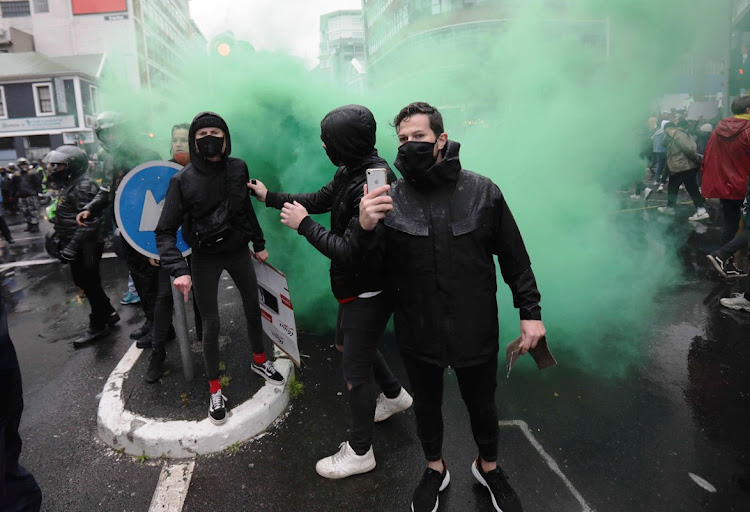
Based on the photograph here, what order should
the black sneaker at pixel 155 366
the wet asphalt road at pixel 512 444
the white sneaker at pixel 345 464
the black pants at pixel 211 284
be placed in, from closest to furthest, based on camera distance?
the wet asphalt road at pixel 512 444, the white sneaker at pixel 345 464, the black pants at pixel 211 284, the black sneaker at pixel 155 366

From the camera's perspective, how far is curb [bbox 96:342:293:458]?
8.72 ft

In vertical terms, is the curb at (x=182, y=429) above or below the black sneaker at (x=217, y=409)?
below

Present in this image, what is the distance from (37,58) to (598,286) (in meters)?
40.7

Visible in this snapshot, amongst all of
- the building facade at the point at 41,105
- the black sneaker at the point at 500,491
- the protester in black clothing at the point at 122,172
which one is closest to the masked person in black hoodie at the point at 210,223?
the protester in black clothing at the point at 122,172

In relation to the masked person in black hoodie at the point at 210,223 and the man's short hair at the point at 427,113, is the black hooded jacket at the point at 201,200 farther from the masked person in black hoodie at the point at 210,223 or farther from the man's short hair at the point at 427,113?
the man's short hair at the point at 427,113

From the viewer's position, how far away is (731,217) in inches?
220

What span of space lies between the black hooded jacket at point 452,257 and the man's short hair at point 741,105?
5334 millimetres

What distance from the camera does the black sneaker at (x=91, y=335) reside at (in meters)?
4.32

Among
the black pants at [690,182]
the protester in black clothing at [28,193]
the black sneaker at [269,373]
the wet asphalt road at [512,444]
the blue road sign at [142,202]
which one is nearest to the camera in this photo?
the wet asphalt road at [512,444]

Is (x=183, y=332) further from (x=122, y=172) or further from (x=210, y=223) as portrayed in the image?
(x=122, y=172)

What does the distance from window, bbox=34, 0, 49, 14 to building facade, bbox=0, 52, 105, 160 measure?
7028 mm

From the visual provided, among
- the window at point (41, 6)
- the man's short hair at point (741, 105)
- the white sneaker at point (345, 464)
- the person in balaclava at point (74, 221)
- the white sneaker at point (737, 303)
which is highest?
the window at point (41, 6)

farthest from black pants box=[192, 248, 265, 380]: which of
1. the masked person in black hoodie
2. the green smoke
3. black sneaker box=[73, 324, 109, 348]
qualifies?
black sneaker box=[73, 324, 109, 348]

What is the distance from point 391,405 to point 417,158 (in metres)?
1.77
